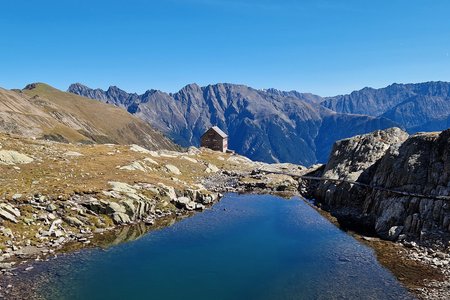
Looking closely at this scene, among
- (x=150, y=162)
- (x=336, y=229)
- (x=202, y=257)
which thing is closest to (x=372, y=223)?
(x=336, y=229)

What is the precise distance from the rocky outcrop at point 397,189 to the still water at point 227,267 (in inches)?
297

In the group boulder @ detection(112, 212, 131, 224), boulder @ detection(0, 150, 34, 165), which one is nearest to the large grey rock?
boulder @ detection(112, 212, 131, 224)

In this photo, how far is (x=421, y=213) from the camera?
53406mm

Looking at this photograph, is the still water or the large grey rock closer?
the still water

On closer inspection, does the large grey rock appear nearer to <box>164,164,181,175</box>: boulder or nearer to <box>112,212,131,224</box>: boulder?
<box>112,212,131,224</box>: boulder

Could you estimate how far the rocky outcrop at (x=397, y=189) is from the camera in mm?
52562

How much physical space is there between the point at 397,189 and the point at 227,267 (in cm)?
3377

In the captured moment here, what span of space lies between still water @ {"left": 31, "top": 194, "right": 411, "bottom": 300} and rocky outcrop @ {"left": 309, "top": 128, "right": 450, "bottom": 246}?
7532 millimetres

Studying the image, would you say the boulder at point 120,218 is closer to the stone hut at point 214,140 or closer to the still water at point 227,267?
the still water at point 227,267

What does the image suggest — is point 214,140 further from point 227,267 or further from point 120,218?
point 227,267

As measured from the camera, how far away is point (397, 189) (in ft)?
203

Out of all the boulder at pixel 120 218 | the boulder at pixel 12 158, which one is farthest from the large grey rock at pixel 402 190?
the boulder at pixel 12 158

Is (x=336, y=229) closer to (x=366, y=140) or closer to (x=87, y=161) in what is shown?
(x=366, y=140)

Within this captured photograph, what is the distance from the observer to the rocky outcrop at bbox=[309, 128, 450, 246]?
52562 millimetres
